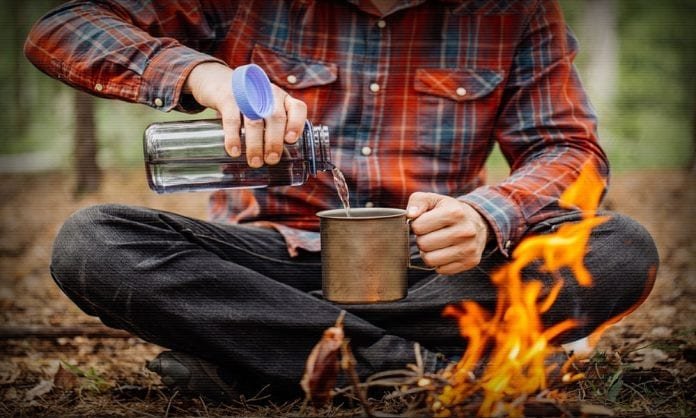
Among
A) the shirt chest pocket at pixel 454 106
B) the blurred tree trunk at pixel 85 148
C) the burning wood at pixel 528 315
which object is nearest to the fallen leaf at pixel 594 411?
the burning wood at pixel 528 315

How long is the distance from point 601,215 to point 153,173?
0.89 m

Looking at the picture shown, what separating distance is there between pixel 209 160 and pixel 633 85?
242 cm

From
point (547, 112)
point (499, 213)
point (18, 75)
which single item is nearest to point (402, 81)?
point (547, 112)

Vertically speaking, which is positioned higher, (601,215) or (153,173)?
(153,173)

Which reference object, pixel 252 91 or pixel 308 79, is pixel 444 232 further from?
pixel 308 79

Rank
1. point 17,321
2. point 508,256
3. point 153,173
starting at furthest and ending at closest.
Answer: point 17,321 < point 508,256 < point 153,173

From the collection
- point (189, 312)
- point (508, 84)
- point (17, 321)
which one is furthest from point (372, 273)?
point (17, 321)

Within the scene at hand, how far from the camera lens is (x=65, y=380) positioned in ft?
5.57

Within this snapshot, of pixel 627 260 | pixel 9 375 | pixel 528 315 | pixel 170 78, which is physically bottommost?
pixel 9 375

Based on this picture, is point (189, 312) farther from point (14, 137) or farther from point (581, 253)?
point (14, 137)

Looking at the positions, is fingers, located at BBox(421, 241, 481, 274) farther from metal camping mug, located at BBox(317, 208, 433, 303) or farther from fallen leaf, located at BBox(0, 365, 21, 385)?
fallen leaf, located at BBox(0, 365, 21, 385)

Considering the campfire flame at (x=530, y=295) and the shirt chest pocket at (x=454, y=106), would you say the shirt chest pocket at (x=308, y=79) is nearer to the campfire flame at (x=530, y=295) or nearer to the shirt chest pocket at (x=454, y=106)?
the shirt chest pocket at (x=454, y=106)

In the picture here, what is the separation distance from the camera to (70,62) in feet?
5.31

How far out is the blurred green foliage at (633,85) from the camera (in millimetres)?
3100
